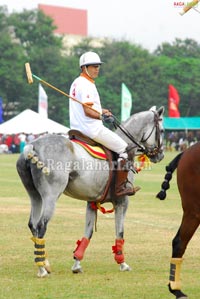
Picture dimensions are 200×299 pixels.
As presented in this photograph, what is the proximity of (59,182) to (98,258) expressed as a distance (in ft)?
Result: 5.80

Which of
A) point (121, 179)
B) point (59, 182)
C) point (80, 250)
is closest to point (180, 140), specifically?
point (121, 179)

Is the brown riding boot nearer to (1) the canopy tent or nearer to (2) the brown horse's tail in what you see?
(2) the brown horse's tail

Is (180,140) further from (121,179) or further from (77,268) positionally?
(77,268)

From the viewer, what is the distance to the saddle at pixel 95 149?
12164mm

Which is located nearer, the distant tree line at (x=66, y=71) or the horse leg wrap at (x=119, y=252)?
the horse leg wrap at (x=119, y=252)

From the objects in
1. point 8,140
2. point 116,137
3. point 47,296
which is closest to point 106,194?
point 116,137

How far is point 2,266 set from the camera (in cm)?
1196

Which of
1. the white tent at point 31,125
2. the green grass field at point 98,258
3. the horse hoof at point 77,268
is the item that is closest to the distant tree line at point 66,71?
the white tent at point 31,125

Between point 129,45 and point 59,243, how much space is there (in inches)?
3909

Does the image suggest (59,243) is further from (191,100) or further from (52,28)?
(52,28)

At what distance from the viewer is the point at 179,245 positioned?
9.91 m

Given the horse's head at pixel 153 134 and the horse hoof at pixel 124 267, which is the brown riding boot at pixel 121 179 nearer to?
the horse's head at pixel 153 134

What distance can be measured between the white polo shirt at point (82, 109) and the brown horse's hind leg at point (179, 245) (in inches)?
109

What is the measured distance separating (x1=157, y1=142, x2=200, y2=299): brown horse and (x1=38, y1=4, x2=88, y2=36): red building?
464ft
